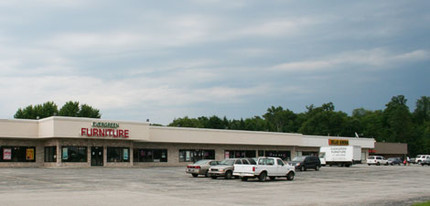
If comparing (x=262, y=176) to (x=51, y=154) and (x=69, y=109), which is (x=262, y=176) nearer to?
(x=51, y=154)

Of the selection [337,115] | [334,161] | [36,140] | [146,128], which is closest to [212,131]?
[146,128]

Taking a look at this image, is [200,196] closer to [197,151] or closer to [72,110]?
[197,151]

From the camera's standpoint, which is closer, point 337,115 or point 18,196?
point 18,196

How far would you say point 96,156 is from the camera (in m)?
52.6

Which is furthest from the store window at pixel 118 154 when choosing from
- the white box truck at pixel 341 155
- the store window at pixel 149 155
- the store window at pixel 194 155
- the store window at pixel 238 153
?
the white box truck at pixel 341 155

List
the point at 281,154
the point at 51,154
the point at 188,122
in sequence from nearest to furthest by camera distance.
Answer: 1. the point at 51,154
2. the point at 281,154
3. the point at 188,122

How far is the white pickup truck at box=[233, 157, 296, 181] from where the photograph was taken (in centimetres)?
3164

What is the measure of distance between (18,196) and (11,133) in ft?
106

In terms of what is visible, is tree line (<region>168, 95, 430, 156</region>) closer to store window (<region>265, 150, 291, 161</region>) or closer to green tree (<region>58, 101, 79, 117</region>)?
green tree (<region>58, 101, 79, 117</region>)

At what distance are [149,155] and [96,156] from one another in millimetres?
8156

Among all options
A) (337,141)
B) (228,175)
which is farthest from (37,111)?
(228,175)

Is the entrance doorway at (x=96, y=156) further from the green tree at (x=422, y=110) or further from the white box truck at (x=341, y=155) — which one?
the green tree at (x=422, y=110)

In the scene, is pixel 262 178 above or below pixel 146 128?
below

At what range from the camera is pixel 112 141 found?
53.9 m
